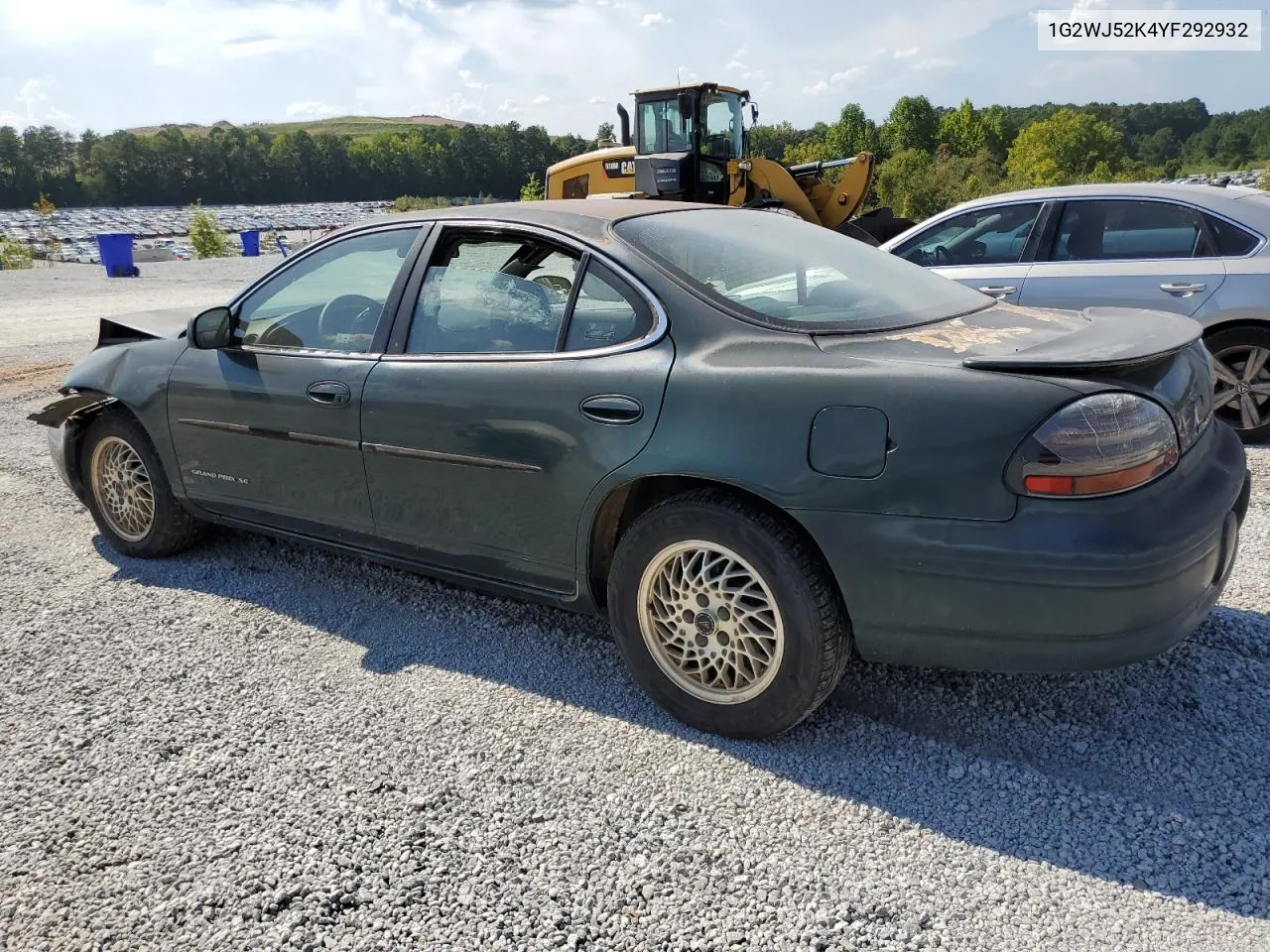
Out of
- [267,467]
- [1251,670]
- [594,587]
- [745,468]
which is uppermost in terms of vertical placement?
[745,468]

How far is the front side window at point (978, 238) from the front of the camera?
247 inches

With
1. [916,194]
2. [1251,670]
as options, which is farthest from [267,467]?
[916,194]

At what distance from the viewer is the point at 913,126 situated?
361 feet

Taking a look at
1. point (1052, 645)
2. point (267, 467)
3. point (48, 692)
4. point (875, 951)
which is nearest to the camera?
point (875, 951)

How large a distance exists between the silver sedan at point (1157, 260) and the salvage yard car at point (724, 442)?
284cm

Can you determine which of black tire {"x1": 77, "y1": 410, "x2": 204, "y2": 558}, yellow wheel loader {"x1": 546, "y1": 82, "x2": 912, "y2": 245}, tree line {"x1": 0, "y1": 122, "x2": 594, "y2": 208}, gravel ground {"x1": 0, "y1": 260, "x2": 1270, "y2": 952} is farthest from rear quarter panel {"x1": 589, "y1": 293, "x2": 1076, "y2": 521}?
tree line {"x1": 0, "y1": 122, "x2": 594, "y2": 208}

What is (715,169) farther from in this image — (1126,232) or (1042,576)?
(1042,576)

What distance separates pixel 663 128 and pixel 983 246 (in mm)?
10142

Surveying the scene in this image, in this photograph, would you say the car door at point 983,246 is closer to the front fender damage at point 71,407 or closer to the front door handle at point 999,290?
the front door handle at point 999,290

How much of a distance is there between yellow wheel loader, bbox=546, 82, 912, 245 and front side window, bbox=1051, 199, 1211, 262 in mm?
8717

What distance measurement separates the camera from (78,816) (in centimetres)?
263

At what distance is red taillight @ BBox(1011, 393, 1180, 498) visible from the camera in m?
2.33

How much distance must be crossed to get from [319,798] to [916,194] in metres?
56.7

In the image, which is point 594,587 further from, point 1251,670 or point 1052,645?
point 1251,670
